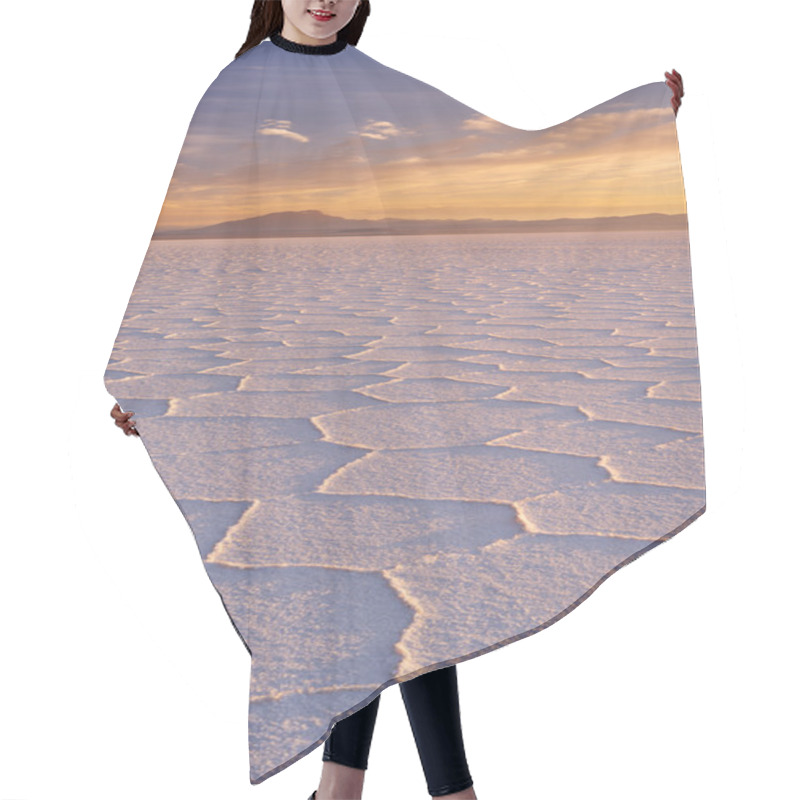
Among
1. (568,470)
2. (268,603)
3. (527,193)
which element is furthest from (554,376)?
(268,603)

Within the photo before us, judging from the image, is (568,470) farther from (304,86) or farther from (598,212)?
(304,86)

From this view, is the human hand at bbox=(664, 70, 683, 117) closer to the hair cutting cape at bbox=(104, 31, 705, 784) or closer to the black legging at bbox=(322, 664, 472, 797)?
the hair cutting cape at bbox=(104, 31, 705, 784)

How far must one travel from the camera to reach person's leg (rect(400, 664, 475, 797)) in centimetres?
286

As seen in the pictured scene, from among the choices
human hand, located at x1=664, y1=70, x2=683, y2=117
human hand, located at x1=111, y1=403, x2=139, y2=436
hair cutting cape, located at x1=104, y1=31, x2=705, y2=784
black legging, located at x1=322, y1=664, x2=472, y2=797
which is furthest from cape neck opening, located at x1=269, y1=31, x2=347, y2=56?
black legging, located at x1=322, y1=664, x2=472, y2=797

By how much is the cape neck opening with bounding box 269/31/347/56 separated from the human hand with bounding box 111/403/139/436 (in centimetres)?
81

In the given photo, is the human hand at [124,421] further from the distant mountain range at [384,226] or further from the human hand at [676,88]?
the human hand at [676,88]

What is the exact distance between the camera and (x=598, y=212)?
299cm

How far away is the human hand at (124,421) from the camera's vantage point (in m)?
2.80

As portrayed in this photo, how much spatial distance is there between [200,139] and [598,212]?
799mm

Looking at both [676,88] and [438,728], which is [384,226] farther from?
[438,728]

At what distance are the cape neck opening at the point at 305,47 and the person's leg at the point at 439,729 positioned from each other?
1.25m

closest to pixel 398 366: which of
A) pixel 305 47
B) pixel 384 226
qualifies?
pixel 384 226

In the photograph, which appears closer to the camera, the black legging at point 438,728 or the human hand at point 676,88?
the black legging at point 438,728

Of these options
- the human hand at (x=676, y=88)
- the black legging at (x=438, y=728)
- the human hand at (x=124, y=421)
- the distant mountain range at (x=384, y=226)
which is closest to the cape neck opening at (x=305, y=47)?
the distant mountain range at (x=384, y=226)
